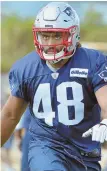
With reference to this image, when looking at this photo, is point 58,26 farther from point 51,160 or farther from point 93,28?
point 93,28

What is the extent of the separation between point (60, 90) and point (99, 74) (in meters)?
0.25

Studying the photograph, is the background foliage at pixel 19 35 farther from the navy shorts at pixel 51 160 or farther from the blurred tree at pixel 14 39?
the navy shorts at pixel 51 160

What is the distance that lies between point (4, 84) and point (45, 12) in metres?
4.26

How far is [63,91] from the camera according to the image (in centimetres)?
455

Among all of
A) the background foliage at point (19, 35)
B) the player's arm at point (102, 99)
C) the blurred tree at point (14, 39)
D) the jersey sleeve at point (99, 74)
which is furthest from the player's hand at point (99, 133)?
the blurred tree at point (14, 39)

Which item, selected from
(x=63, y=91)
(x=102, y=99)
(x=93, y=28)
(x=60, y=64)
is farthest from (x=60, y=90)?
(x=93, y=28)

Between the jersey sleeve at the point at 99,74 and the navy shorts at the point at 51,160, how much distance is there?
0.42 meters

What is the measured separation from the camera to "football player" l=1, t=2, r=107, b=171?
14.8ft

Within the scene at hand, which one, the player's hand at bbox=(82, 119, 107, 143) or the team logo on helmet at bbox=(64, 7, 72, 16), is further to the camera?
the team logo on helmet at bbox=(64, 7, 72, 16)

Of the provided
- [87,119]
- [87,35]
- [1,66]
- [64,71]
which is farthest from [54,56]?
[1,66]

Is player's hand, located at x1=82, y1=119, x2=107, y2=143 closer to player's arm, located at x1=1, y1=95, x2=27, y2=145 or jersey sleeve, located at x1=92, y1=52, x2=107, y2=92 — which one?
jersey sleeve, located at x1=92, y1=52, x2=107, y2=92

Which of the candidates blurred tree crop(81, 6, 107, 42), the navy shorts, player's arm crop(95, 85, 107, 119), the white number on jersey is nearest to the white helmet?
the white number on jersey

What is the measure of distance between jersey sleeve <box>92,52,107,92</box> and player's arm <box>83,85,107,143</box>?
0.10 feet

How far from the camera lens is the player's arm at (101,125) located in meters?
4.12
